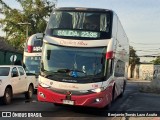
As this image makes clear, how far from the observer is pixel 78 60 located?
14.0 meters

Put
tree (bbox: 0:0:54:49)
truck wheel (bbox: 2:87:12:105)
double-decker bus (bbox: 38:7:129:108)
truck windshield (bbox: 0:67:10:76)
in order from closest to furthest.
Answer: double-decker bus (bbox: 38:7:129:108) → truck wheel (bbox: 2:87:12:105) → truck windshield (bbox: 0:67:10:76) → tree (bbox: 0:0:54:49)

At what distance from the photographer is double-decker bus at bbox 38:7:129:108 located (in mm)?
13633

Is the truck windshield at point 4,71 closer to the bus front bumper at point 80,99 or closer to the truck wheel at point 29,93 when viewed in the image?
the truck wheel at point 29,93

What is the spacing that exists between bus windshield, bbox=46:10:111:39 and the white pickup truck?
366 centimetres

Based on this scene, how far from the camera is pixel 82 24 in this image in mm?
14594

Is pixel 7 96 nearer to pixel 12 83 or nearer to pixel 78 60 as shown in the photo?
pixel 12 83

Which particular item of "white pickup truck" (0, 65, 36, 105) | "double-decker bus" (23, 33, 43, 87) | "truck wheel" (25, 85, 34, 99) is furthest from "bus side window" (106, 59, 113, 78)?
"double-decker bus" (23, 33, 43, 87)

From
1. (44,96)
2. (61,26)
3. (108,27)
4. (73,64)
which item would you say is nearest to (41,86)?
(44,96)

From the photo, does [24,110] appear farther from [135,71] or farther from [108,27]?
[135,71]

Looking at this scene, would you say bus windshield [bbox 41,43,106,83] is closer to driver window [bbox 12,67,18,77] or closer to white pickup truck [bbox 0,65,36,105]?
white pickup truck [bbox 0,65,36,105]

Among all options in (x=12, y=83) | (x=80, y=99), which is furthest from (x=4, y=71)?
(x=80, y=99)

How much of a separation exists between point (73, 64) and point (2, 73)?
198 inches

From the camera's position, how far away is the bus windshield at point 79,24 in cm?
1433

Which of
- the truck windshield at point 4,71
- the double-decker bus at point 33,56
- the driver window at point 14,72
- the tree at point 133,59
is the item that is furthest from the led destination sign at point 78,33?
the tree at point 133,59
